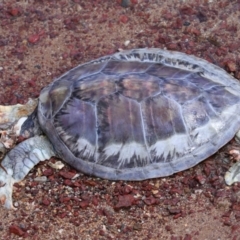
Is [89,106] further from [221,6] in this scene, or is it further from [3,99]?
[221,6]

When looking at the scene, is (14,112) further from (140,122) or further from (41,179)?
(140,122)

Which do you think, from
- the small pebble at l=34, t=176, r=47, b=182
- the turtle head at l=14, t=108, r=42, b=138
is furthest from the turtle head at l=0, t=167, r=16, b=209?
the turtle head at l=14, t=108, r=42, b=138

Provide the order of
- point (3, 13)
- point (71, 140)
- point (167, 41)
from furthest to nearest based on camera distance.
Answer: point (3, 13) < point (167, 41) < point (71, 140)

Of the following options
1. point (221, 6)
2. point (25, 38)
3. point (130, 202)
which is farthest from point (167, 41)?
point (130, 202)

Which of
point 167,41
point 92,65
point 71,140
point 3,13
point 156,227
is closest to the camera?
point 156,227

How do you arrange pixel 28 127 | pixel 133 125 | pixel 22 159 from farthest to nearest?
pixel 28 127 → pixel 22 159 → pixel 133 125

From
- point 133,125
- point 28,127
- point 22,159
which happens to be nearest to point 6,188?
point 22,159

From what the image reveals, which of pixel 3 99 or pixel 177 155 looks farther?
pixel 3 99
